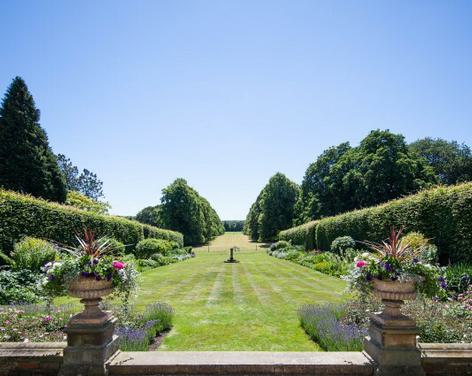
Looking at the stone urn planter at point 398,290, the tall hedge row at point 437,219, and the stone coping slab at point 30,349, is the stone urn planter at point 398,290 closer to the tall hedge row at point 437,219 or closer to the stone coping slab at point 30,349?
the stone coping slab at point 30,349

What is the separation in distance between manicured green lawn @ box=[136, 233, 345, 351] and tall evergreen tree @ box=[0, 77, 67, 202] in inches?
867

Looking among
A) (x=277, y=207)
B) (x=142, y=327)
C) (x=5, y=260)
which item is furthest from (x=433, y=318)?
(x=277, y=207)

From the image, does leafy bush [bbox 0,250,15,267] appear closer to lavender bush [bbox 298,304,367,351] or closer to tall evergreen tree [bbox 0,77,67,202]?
lavender bush [bbox 298,304,367,351]

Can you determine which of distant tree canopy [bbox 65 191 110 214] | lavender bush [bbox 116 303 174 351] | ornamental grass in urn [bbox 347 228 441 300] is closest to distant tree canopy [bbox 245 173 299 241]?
distant tree canopy [bbox 65 191 110 214]

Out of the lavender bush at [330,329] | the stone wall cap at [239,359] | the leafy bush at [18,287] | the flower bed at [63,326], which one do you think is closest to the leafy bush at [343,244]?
the lavender bush at [330,329]

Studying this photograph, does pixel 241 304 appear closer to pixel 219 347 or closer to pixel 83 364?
pixel 219 347

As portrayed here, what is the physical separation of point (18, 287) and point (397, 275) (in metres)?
11.6

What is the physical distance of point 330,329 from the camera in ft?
21.0

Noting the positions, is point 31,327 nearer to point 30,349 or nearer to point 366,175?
point 30,349

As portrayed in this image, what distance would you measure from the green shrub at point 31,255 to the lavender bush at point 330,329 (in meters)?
9.67

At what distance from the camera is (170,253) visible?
30.8 metres

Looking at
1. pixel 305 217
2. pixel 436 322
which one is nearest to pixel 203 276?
pixel 436 322

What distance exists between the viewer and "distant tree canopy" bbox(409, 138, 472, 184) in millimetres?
45556

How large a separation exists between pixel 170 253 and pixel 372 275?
28006 millimetres
